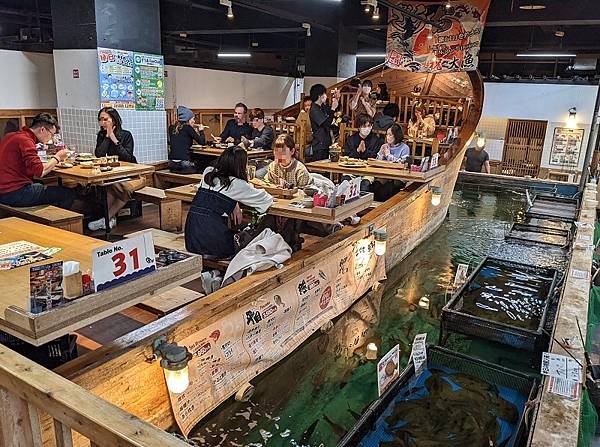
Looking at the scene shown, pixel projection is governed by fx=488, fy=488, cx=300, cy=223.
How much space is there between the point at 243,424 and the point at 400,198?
13.3 ft

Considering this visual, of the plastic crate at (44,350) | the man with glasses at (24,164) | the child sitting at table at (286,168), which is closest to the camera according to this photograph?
the plastic crate at (44,350)

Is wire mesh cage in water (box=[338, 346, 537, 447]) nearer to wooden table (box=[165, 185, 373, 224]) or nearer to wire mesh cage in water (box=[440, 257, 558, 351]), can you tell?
wire mesh cage in water (box=[440, 257, 558, 351])

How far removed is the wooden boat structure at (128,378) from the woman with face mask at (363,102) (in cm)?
287

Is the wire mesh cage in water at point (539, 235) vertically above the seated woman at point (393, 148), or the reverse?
the seated woman at point (393, 148)

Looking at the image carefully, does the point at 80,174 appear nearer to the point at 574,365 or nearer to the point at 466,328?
the point at 466,328

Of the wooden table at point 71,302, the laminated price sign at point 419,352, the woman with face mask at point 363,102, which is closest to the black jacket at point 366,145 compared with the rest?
the woman with face mask at point 363,102

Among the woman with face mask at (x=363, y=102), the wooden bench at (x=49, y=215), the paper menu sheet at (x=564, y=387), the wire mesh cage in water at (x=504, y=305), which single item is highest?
the woman with face mask at (x=363, y=102)

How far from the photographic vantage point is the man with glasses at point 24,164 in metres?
4.88

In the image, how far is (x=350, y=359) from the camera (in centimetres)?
444

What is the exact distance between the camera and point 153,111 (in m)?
7.52

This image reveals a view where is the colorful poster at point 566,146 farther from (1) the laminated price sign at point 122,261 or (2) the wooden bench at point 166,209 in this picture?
(1) the laminated price sign at point 122,261

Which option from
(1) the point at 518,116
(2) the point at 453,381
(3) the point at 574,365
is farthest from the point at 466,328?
(1) the point at 518,116

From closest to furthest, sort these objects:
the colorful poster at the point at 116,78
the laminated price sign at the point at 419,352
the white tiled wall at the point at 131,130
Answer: the laminated price sign at the point at 419,352 < the colorful poster at the point at 116,78 < the white tiled wall at the point at 131,130

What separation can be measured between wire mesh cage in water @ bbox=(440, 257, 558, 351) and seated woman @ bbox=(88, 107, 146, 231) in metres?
4.13
